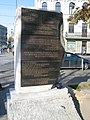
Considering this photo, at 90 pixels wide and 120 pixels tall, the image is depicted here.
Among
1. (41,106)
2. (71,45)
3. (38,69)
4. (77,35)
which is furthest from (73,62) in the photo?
(71,45)

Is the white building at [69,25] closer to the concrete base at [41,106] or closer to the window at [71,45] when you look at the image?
the window at [71,45]

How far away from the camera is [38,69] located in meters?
7.32

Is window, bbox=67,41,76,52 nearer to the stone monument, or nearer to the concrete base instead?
the stone monument

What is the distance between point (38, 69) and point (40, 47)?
58 centimetres

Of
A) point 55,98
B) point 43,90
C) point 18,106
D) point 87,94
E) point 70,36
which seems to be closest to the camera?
point 18,106

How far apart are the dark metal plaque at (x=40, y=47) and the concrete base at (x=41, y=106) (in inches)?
19.6

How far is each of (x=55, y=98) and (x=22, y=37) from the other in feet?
5.76

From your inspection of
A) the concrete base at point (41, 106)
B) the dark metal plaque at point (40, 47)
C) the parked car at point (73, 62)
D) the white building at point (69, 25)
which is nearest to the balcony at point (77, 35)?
the white building at point (69, 25)

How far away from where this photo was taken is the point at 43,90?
293 inches

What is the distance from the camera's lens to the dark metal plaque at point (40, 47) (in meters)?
7.12

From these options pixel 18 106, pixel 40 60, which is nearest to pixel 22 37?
pixel 40 60

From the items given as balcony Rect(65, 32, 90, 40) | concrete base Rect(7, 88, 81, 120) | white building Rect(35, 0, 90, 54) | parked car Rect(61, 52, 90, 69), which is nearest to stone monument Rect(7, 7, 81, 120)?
concrete base Rect(7, 88, 81, 120)

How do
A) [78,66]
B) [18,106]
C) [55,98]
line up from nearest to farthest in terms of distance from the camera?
[18,106] → [55,98] → [78,66]

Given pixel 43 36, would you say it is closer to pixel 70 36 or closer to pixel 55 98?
pixel 55 98
